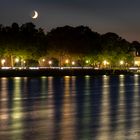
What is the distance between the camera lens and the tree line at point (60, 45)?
118812mm

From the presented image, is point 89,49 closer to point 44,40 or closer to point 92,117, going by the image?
point 44,40

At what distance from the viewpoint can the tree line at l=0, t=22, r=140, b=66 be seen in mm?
118812

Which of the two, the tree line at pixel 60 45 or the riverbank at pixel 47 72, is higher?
the tree line at pixel 60 45

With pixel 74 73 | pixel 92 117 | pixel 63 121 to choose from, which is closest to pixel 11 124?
pixel 63 121

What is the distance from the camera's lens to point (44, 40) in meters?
131

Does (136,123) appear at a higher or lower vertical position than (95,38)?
lower

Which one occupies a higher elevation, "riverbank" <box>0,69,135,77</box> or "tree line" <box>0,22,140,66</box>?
"tree line" <box>0,22,140,66</box>

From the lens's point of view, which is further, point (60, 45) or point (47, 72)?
point (60, 45)

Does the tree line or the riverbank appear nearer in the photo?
the riverbank

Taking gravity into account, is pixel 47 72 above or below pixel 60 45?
below

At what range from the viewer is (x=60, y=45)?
135 meters

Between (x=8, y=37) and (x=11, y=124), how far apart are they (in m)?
102

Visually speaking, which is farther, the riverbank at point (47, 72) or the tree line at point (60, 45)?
the tree line at point (60, 45)

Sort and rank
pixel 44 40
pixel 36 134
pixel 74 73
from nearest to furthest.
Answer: pixel 36 134
pixel 74 73
pixel 44 40
